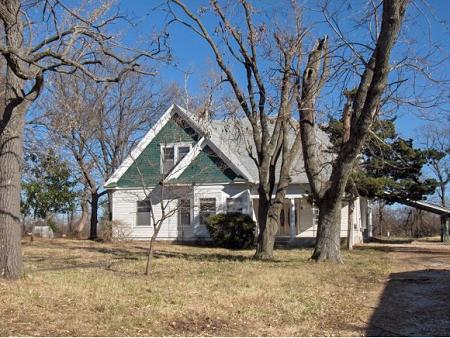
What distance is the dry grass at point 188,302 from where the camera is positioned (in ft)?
22.8

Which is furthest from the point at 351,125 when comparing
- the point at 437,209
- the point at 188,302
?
the point at 437,209

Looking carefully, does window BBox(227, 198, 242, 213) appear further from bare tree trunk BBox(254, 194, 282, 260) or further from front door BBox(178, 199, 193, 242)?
bare tree trunk BBox(254, 194, 282, 260)

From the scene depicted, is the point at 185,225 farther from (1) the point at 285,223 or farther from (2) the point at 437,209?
(2) the point at 437,209

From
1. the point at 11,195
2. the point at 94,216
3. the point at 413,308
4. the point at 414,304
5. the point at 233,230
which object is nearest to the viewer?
the point at 413,308

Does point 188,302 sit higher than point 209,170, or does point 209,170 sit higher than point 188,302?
point 209,170

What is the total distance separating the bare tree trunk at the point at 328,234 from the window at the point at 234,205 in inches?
432

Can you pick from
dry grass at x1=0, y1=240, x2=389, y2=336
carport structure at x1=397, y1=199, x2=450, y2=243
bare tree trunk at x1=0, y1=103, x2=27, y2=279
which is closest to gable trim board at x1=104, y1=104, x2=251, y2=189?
carport structure at x1=397, y1=199, x2=450, y2=243

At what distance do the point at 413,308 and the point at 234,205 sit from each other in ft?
59.9

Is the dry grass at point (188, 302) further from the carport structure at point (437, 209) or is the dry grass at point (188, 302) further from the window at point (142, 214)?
the carport structure at point (437, 209)

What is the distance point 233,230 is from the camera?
80.7ft

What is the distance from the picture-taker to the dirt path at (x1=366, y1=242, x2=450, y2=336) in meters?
7.35

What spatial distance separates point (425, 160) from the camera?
2559 cm

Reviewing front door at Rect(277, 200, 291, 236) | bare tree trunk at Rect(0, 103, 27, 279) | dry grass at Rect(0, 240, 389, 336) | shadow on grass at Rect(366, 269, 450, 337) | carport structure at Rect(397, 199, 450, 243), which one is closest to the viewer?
dry grass at Rect(0, 240, 389, 336)

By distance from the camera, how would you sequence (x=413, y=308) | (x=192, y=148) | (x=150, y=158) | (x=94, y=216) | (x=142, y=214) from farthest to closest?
(x=94, y=216)
(x=142, y=214)
(x=150, y=158)
(x=192, y=148)
(x=413, y=308)
